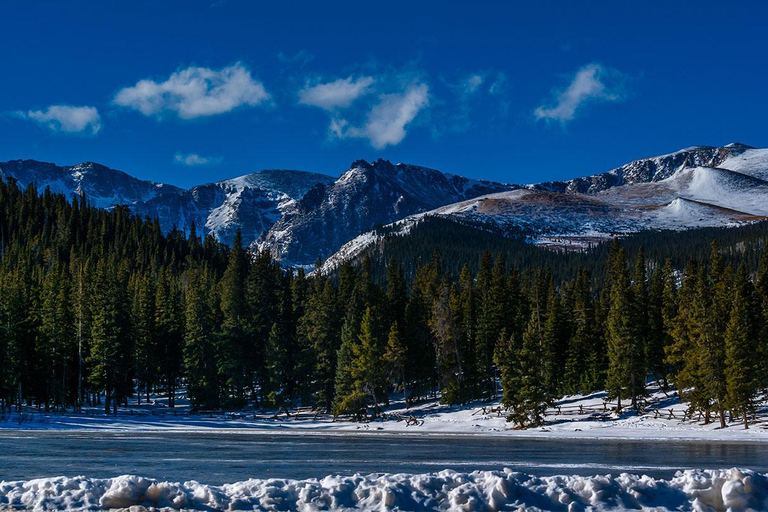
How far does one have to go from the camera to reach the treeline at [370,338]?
67.7 metres

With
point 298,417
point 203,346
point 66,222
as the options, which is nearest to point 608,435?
point 298,417

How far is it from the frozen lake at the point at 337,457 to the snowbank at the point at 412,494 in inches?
286

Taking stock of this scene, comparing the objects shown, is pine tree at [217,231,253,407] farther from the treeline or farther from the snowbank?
the snowbank

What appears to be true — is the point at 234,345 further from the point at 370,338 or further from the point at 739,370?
the point at 739,370

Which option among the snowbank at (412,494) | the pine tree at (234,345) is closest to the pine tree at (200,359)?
the pine tree at (234,345)

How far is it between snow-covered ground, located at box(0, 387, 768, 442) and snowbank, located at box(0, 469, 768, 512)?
1565 inches

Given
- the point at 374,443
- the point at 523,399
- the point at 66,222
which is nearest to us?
the point at 374,443

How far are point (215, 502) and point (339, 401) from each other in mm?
60346

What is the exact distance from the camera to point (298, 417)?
259ft

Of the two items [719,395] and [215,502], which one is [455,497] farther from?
[719,395]

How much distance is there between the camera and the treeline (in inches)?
2665

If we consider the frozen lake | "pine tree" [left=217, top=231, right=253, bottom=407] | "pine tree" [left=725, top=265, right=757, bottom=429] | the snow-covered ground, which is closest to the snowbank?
the frozen lake

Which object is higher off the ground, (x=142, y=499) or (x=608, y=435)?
(x=142, y=499)

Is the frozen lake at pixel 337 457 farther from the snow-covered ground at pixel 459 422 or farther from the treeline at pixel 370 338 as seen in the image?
the treeline at pixel 370 338
